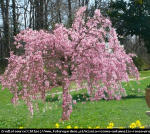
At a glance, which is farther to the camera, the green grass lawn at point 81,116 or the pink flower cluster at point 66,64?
the green grass lawn at point 81,116

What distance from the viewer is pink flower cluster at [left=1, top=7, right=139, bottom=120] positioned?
340 inches

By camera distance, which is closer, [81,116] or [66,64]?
[66,64]

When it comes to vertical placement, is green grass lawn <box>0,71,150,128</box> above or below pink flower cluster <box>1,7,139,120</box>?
below

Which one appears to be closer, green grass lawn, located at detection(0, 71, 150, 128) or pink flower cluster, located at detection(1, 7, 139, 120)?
pink flower cluster, located at detection(1, 7, 139, 120)

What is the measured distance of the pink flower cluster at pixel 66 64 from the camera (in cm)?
862

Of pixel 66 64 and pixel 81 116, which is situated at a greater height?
pixel 66 64

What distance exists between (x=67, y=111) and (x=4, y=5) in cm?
2786

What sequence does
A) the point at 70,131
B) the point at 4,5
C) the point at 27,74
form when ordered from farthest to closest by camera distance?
1. the point at 4,5
2. the point at 27,74
3. the point at 70,131

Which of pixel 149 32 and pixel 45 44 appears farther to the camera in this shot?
pixel 149 32

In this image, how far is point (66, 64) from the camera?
29.5 feet

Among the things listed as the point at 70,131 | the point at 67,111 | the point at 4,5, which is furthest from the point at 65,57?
the point at 4,5

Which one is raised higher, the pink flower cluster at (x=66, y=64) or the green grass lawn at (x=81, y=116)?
the pink flower cluster at (x=66, y=64)

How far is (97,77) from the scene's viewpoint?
28.7ft

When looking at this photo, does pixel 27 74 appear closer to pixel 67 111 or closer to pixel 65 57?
pixel 65 57
